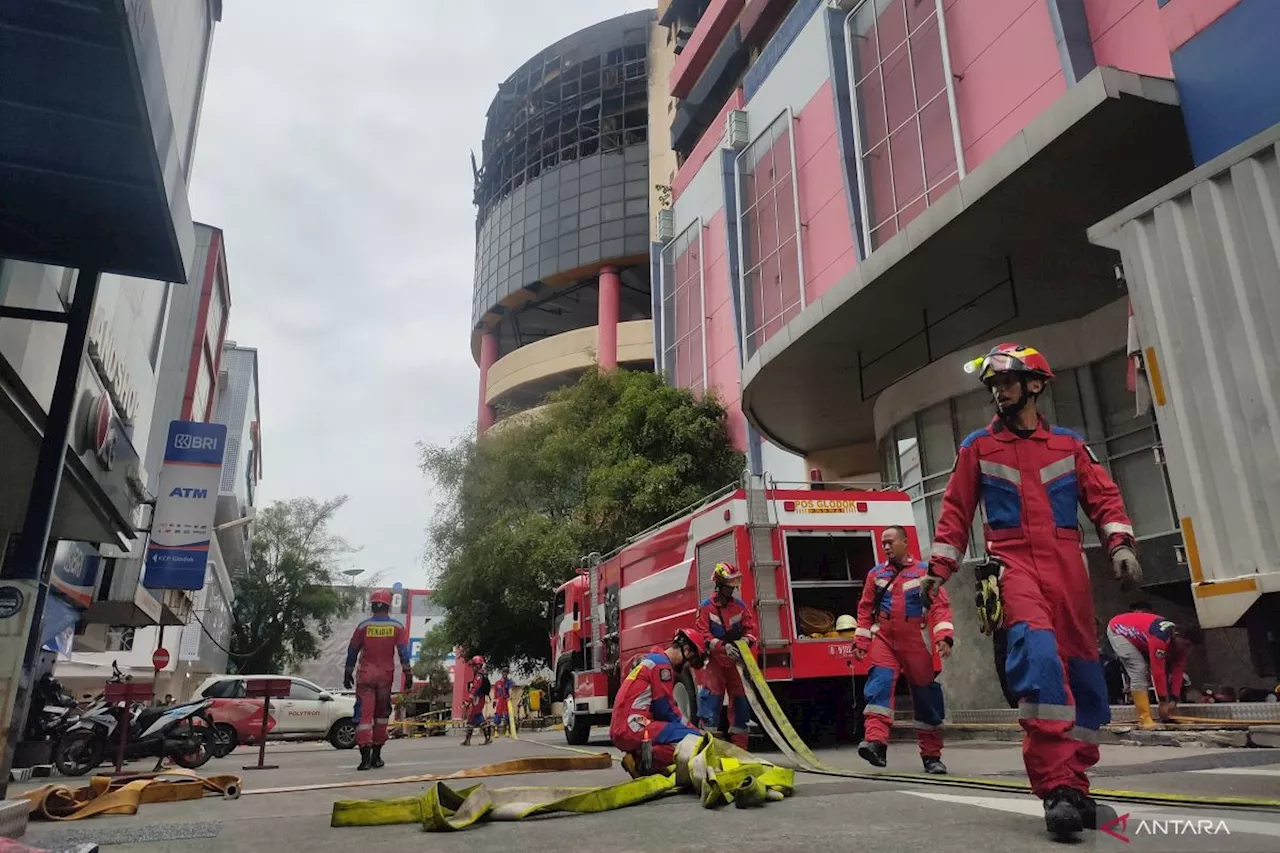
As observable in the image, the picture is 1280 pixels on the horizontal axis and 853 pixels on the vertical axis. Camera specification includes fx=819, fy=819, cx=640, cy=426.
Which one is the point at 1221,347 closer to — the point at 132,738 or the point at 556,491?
the point at 132,738

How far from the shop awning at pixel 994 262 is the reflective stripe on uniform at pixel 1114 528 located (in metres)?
6.46

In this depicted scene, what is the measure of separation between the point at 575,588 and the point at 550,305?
41267 mm

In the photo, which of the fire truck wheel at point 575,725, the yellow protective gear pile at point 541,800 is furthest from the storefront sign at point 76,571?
the yellow protective gear pile at point 541,800

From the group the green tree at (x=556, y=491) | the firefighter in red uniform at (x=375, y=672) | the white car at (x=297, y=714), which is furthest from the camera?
the green tree at (x=556, y=491)

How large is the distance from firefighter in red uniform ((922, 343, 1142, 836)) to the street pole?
665 cm

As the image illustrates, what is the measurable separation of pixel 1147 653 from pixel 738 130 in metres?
21.6

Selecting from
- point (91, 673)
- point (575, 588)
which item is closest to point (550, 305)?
point (91, 673)

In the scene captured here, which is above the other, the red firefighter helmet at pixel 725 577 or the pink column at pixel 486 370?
the pink column at pixel 486 370

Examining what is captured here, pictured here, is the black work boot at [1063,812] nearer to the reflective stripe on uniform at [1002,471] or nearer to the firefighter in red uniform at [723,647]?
the reflective stripe on uniform at [1002,471]

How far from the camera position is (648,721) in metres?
5.60

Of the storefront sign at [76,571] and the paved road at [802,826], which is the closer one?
the paved road at [802,826]

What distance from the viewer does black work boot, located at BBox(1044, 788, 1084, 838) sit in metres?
3.02

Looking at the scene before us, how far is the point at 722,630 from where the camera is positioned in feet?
25.7

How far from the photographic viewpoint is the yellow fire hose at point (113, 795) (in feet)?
17.1
